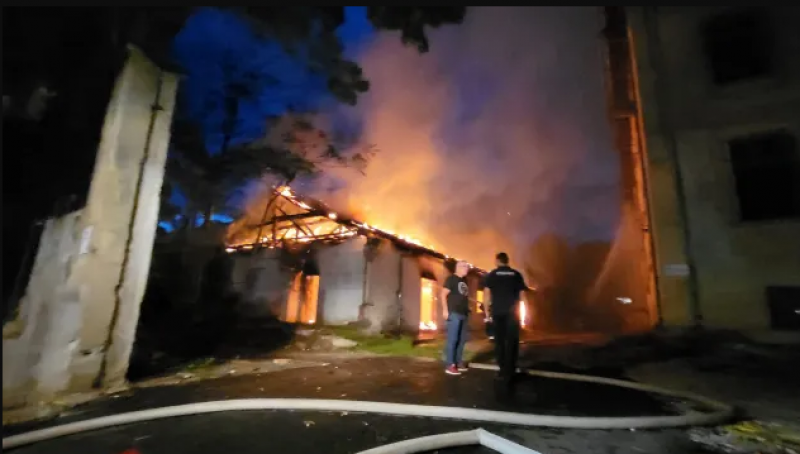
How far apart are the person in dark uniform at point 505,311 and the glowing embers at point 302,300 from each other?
7291 mm

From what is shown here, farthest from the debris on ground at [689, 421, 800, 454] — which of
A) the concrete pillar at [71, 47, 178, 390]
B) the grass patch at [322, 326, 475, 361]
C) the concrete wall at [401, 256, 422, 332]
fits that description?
the concrete wall at [401, 256, 422, 332]

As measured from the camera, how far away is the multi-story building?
729 cm

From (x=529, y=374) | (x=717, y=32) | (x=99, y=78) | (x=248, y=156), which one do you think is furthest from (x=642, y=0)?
(x=248, y=156)

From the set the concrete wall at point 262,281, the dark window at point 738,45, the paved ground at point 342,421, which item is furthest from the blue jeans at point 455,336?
the dark window at point 738,45

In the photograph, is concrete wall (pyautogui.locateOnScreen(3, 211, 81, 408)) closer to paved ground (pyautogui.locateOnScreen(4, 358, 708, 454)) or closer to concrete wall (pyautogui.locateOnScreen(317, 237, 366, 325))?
paved ground (pyautogui.locateOnScreen(4, 358, 708, 454))

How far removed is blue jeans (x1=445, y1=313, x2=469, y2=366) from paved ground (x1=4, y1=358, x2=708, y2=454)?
515 mm

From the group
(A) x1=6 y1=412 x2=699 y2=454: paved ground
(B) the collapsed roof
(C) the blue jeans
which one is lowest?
(A) x1=6 y1=412 x2=699 y2=454: paved ground

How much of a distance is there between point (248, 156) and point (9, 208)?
22.3 feet

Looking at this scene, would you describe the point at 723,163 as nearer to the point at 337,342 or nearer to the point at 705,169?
the point at 705,169

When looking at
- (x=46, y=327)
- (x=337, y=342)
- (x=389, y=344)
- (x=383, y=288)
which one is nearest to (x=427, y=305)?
(x=383, y=288)

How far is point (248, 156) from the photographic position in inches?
399

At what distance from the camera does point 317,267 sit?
11508mm

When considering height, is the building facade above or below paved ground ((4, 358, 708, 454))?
above

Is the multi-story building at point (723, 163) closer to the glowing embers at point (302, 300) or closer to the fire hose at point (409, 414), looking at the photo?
the fire hose at point (409, 414)
